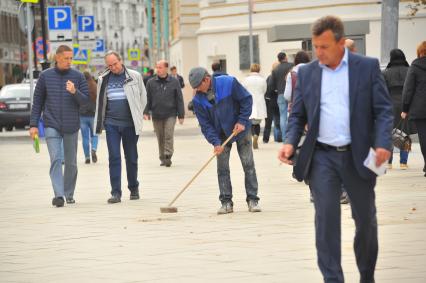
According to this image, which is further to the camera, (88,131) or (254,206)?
(88,131)

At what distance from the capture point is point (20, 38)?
116938 millimetres

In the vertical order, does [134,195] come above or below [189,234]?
below

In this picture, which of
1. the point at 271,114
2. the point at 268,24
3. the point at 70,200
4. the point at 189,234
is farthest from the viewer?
the point at 268,24

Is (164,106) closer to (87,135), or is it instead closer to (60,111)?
(87,135)

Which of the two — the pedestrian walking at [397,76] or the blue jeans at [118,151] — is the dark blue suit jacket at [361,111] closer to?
the blue jeans at [118,151]

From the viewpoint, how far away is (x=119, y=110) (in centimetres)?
1681

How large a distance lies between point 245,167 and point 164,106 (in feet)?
30.0

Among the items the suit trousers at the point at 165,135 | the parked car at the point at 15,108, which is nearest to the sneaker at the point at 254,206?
the suit trousers at the point at 165,135

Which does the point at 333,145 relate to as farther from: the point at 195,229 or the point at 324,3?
the point at 324,3

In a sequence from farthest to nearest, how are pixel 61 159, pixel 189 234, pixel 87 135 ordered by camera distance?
pixel 87 135
pixel 61 159
pixel 189 234

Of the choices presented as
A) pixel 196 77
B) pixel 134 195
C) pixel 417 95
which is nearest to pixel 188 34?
pixel 417 95

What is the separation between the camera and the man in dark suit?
8.27 meters

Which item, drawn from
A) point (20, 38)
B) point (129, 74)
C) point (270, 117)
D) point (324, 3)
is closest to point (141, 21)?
point (20, 38)

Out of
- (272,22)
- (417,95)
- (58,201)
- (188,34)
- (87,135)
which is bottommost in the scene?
(188,34)
